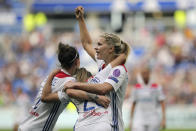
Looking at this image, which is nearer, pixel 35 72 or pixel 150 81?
pixel 150 81

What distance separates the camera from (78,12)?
736 centimetres

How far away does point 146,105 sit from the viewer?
1158cm

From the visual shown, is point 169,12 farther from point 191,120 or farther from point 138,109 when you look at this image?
point 138,109

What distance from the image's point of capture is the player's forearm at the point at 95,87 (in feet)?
20.1

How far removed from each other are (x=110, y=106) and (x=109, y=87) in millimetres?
262

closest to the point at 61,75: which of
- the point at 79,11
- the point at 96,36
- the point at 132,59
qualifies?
the point at 79,11

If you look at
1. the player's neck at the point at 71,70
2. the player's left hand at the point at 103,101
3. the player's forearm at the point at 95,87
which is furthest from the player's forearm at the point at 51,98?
the player's left hand at the point at 103,101

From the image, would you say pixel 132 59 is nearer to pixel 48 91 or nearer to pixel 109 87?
pixel 48 91

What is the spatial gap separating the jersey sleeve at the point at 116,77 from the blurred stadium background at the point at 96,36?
11272 millimetres

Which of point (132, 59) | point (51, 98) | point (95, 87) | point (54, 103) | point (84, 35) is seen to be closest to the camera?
point (95, 87)

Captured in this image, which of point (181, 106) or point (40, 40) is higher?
point (40, 40)

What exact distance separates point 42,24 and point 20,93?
12836 millimetres

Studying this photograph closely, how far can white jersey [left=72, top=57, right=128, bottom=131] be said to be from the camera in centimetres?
624

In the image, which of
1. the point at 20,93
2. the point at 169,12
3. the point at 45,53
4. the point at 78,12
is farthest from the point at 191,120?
the point at 78,12
